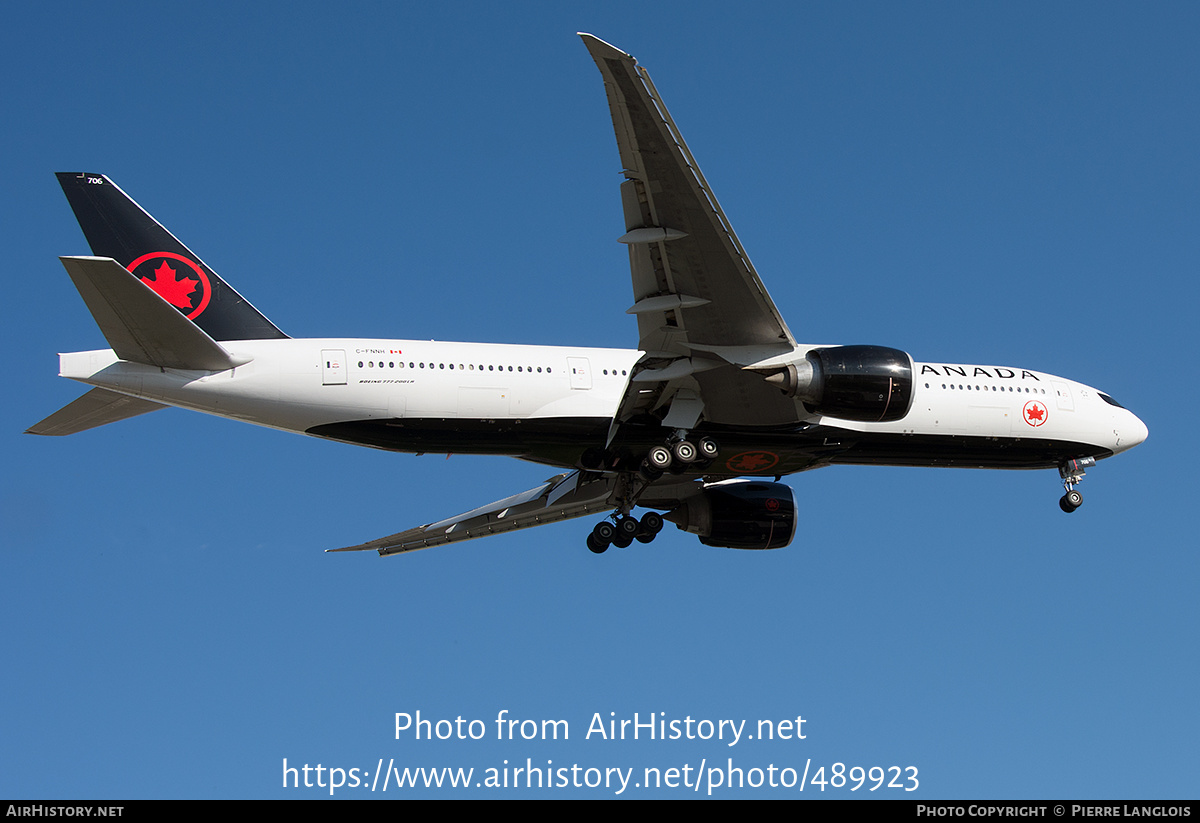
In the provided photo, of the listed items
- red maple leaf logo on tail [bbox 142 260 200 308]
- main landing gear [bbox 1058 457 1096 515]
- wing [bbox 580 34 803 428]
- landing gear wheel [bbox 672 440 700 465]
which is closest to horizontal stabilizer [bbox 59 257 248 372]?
red maple leaf logo on tail [bbox 142 260 200 308]

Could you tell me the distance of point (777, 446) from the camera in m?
22.5

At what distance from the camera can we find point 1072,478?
25.0 metres

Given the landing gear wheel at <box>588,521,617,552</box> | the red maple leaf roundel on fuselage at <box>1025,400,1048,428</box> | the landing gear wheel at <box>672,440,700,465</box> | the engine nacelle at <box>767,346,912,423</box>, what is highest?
the red maple leaf roundel on fuselage at <box>1025,400,1048,428</box>

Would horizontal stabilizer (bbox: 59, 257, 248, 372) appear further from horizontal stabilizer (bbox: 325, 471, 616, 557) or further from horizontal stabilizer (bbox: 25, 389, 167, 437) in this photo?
horizontal stabilizer (bbox: 325, 471, 616, 557)

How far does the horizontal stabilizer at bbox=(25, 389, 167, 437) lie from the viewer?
67.3ft

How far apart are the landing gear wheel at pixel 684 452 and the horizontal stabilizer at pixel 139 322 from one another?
766cm

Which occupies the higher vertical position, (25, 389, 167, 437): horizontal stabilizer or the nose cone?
the nose cone

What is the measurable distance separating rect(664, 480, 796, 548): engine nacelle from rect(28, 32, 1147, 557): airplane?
166 centimetres

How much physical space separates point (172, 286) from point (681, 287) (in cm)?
941

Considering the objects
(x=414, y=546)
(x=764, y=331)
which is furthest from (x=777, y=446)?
(x=414, y=546)

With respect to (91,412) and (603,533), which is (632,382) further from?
(91,412)

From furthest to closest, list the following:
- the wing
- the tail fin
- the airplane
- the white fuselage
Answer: the tail fin < the white fuselage < the airplane < the wing

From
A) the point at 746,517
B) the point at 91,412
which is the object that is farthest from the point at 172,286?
the point at 746,517

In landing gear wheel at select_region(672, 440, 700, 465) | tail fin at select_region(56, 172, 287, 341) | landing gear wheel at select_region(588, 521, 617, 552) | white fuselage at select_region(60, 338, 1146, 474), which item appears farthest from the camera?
landing gear wheel at select_region(588, 521, 617, 552)
